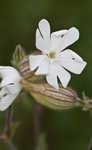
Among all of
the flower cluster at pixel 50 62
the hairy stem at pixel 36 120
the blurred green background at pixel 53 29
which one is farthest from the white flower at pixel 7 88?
the blurred green background at pixel 53 29

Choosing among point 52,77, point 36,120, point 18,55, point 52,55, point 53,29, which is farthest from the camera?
point 53,29

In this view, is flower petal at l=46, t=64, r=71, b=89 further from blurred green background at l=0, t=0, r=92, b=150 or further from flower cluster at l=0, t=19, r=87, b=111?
blurred green background at l=0, t=0, r=92, b=150

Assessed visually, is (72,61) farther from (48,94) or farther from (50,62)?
(48,94)

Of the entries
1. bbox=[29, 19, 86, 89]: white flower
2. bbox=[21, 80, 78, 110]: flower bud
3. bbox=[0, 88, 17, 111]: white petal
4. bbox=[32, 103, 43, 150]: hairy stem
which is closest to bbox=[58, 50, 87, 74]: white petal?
bbox=[29, 19, 86, 89]: white flower

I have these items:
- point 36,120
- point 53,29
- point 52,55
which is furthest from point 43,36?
point 53,29

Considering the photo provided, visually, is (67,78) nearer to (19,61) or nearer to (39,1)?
(19,61)

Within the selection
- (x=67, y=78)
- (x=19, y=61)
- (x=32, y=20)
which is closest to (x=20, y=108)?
(x=32, y=20)

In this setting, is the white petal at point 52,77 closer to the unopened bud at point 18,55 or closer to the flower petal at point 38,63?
the flower petal at point 38,63
